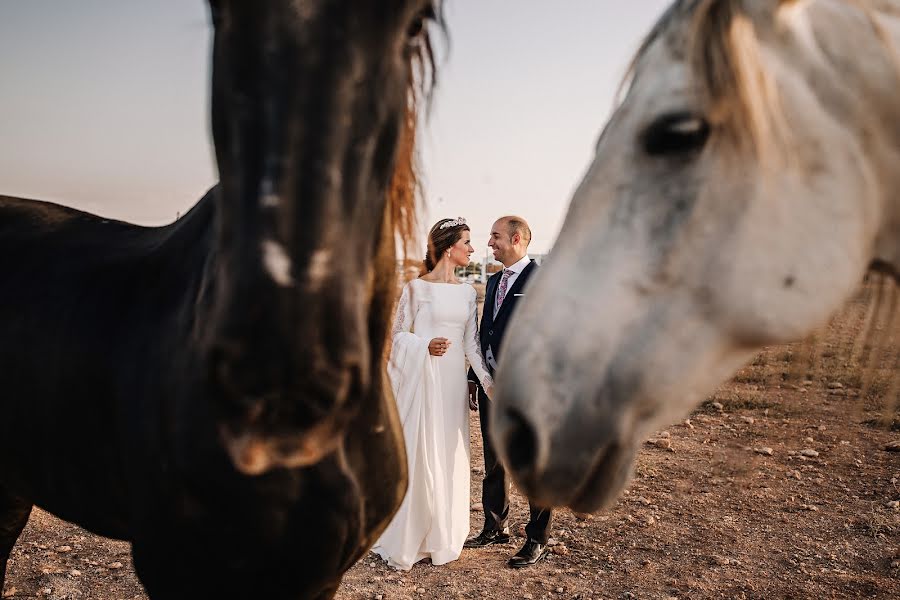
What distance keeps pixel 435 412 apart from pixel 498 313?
35.9 inches

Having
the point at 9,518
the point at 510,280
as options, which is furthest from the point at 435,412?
the point at 9,518

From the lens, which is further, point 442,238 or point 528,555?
point 442,238

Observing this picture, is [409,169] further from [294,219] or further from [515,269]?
[515,269]

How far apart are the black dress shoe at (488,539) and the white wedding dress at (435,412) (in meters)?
0.15

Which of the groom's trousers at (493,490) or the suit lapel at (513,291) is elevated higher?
the suit lapel at (513,291)

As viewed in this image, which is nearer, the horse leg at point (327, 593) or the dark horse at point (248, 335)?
the dark horse at point (248, 335)

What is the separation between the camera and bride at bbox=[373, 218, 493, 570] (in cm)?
430

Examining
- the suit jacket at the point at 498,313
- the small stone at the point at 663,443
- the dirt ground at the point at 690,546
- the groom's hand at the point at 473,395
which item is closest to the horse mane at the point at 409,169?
the dirt ground at the point at 690,546

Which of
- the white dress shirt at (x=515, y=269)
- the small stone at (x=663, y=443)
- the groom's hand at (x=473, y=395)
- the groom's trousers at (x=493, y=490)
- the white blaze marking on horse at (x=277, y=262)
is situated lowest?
the small stone at (x=663, y=443)

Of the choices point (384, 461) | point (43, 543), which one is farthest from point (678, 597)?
point (43, 543)

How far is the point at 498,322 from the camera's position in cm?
437

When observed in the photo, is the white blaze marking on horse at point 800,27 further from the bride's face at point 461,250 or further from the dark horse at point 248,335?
the bride's face at point 461,250

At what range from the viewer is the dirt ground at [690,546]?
3.58m

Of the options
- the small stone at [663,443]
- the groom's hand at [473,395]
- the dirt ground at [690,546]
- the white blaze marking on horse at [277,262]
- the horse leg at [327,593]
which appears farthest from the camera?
the small stone at [663,443]
